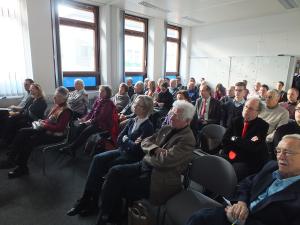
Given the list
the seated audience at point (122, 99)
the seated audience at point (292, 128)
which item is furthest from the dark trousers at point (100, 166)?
the seated audience at point (122, 99)

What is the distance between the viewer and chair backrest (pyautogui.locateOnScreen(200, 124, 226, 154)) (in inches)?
98.7

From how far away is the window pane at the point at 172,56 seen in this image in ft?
26.3

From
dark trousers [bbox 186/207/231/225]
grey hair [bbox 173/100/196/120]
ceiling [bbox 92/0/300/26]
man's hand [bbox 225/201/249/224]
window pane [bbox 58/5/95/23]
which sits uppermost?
ceiling [bbox 92/0/300/26]

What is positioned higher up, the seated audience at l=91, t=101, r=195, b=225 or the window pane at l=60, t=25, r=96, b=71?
the window pane at l=60, t=25, r=96, b=71

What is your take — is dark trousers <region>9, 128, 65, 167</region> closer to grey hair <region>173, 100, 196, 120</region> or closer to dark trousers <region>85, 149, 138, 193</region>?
dark trousers <region>85, 149, 138, 193</region>

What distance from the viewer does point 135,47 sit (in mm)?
6824

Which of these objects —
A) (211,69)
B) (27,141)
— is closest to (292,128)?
(27,141)

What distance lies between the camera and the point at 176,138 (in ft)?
5.68

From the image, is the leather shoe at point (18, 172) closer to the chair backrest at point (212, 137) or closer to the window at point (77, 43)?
the chair backrest at point (212, 137)

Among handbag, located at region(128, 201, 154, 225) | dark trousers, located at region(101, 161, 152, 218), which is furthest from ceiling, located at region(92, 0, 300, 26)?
handbag, located at region(128, 201, 154, 225)

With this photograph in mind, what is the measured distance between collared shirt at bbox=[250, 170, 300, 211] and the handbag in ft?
2.31

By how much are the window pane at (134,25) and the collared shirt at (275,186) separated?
616 cm

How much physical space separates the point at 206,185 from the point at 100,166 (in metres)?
1.05

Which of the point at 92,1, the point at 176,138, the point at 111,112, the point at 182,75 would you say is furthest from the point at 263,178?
the point at 182,75
